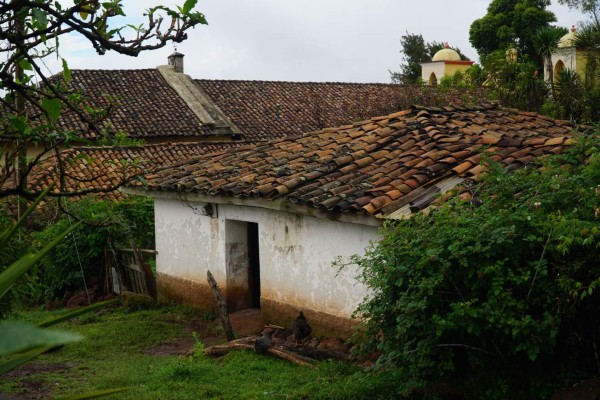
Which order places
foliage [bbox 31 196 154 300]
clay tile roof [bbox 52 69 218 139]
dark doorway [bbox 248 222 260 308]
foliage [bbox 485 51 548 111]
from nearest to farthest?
dark doorway [bbox 248 222 260 308] → foliage [bbox 31 196 154 300] → foliage [bbox 485 51 548 111] → clay tile roof [bbox 52 69 218 139]

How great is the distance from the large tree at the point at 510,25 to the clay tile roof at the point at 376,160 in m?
31.8

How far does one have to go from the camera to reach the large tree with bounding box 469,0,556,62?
4388 centimetres

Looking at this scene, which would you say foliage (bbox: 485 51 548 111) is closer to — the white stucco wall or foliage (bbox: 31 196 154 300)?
foliage (bbox: 31 196 154 300)

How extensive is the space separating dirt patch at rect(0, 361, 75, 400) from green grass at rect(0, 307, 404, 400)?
0.08ft

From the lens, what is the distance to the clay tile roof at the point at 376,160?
30.2ft

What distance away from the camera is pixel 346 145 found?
11.8 metres

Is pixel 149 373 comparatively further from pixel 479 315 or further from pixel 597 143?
pixel 597 143

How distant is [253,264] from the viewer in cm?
1224

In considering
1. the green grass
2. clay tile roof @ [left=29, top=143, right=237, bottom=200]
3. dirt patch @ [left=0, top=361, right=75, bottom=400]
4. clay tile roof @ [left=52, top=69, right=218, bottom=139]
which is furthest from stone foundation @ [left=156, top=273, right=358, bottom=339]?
clay tile roof @ [left=52, top=69, right=218, bottom=139]

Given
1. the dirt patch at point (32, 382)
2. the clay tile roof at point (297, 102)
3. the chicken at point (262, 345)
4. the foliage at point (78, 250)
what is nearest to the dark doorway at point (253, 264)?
the chicken at point (262, 345)

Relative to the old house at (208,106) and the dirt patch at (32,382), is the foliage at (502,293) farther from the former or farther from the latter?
the old house at (208,106)

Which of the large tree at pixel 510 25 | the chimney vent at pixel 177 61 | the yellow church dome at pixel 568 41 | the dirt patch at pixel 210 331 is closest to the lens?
the dirt patch at pixel 210 331

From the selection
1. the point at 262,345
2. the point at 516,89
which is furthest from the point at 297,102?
the point at 262,345

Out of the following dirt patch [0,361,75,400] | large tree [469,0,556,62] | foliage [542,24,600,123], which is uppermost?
large tree [469,0,556,62]
